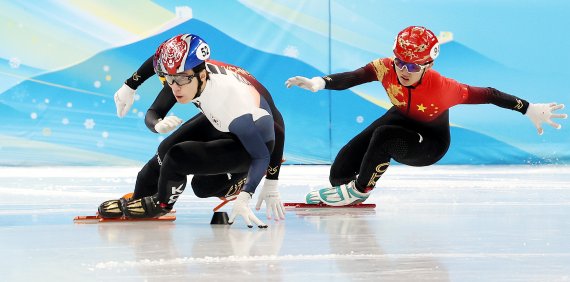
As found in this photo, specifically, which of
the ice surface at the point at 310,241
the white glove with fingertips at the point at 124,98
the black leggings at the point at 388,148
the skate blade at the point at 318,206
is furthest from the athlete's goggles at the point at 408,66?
the white glove with fingertips at the point at 124,98

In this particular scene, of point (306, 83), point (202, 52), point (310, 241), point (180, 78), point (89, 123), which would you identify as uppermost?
point (202, 52)

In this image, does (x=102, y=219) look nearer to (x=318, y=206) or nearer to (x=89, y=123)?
(x=318, y=206)

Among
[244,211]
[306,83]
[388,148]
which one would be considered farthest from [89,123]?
[244,211]

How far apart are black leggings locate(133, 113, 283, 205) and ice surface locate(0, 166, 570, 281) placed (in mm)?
199

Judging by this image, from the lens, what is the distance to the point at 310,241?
421cm

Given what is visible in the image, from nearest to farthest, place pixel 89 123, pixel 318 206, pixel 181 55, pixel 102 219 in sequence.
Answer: pixel 181 55, pixel 102 219, pixel 318 206, pixel 89 123

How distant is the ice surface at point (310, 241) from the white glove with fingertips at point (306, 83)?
723 millimetres

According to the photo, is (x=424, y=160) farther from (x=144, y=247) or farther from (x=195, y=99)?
(x=144, y=247)

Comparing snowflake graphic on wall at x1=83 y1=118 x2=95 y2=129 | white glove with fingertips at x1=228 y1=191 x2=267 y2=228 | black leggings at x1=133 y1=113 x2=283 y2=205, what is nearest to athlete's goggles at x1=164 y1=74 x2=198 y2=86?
black leggings at x1=133 y1=113 x2=283 y2=205

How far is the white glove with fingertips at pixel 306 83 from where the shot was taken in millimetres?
5402

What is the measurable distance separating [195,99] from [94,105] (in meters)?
6.76

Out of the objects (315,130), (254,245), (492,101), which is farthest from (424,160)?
(315,130)

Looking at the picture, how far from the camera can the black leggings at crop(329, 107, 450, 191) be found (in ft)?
19.5

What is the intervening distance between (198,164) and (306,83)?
0.87 metres
